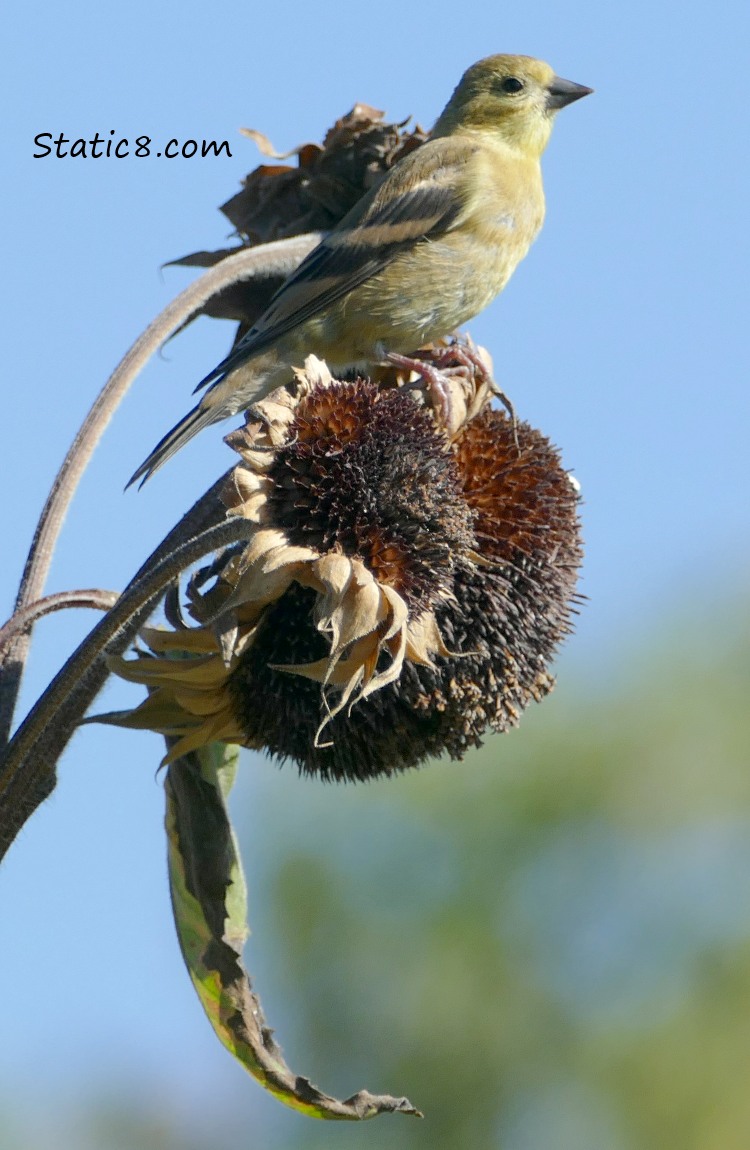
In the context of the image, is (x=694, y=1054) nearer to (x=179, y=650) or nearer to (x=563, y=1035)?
(x=563, y=1035)

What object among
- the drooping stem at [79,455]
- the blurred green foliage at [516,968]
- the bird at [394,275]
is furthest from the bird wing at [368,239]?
the blurred green foliage at [516,968]

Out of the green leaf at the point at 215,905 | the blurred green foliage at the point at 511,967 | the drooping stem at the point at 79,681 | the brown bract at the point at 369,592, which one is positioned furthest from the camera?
the blurred green foliage at the point at 511,967

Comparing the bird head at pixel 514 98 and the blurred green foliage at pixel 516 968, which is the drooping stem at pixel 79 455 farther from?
the blurred green foliage at pixel 516 968

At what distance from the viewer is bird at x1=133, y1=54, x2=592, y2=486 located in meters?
4.20

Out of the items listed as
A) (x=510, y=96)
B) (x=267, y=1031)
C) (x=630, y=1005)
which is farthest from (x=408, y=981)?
(x=267, y=1031)

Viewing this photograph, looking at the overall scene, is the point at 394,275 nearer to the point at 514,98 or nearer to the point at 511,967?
Answer: the point at 514,98

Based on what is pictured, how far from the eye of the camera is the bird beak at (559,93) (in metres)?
5.57

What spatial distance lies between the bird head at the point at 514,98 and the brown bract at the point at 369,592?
2674 mm

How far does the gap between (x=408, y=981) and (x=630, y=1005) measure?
2245 millimetres

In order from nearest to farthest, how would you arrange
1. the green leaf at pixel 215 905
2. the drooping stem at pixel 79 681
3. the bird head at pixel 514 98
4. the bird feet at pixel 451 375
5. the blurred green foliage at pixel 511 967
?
the drooping stem at pixel 79 681 → the green leaf at pixel 215 905 → the bird feet at pixel 451 375 → the bird head at pixel 514 98 → the blurred green foliage at pixel 511 967

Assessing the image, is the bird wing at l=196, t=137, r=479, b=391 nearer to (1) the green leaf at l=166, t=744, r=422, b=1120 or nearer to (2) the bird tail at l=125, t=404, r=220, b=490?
(2) the bird tail at l=125, t=404, r=220, b=490

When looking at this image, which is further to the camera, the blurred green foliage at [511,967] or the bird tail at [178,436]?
the blurred green foliage at [511,967]

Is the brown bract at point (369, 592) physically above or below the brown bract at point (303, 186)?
below

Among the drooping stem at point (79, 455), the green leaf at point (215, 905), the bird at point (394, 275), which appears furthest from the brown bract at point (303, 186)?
the green leaf at point (215, 905)
